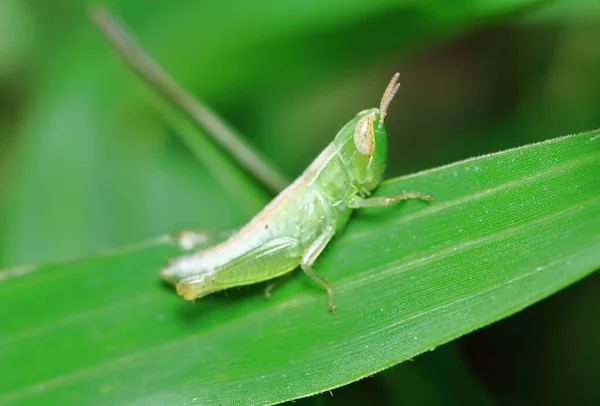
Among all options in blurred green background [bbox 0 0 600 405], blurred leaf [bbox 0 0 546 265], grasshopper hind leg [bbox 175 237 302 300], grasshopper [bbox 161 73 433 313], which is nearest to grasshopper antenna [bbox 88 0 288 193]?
grasshopper [bbox 161 73 433 313]

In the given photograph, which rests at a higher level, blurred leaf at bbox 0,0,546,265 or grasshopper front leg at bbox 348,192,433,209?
blurred leaf at bbox 0,0,546,265

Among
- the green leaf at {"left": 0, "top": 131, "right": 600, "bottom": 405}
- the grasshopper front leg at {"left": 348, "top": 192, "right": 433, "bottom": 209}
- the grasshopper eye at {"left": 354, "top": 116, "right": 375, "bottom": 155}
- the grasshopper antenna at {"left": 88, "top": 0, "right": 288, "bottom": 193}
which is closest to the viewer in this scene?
the green leaf at {"left": 0, "top": 131, "right": 600, "bottom": 405}

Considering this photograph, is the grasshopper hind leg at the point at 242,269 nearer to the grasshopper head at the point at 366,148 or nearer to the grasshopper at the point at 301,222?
the grasshopper at the point at 301,222

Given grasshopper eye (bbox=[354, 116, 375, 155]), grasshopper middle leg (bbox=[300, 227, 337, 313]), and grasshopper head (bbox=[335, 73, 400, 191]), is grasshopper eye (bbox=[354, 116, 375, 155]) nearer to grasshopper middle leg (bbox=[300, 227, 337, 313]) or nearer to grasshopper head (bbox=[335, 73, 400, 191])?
grasshopper head (bbox=[335, 73, 400, 191])

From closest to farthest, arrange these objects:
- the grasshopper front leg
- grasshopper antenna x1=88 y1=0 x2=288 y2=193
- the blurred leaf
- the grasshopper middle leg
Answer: the grasshopper front leg → the grasshopper middle leg → grasshopper antenna x1=88 y1=0 x2=288 y2=193 → the blurred leaf

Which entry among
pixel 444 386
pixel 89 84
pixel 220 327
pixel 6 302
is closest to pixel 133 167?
pixel 89 84

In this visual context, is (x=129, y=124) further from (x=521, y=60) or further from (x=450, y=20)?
(x=521, y=60)

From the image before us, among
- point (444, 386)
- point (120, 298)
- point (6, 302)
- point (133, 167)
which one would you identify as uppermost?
point (133, 167)

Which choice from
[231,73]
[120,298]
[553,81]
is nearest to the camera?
[120,298]
